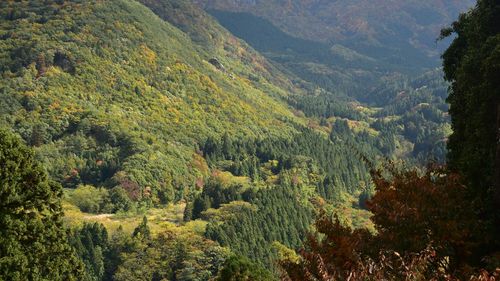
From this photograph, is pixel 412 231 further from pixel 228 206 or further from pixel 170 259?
pixel 228 206

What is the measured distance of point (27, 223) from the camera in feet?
123

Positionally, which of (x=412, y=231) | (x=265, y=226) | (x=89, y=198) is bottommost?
(x=89, y=198)

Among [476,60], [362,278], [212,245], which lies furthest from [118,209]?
[362,278]

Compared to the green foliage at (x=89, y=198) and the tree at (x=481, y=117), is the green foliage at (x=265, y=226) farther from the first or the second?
the tree at (x=481, y=117)

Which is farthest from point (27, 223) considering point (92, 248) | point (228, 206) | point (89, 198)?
point (89, 198)

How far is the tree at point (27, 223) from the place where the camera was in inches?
1422

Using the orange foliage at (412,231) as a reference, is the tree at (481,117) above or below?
above

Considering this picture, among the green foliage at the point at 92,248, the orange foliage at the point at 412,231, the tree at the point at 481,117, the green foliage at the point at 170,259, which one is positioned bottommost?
the green foliage at the point at 92,248

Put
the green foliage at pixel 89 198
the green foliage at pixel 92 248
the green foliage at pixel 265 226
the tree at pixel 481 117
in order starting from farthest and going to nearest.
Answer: the green foliage at pixel 89 198 < the green foliage at pixel 265 226 < the green foliage at pixel 92 248 < the tree at pixel 481 117

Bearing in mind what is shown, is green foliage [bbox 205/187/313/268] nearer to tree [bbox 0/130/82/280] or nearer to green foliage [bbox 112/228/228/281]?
green foliage [bbox 112/228/228/281]

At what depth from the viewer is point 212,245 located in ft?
344

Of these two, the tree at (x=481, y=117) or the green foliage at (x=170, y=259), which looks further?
the green foliage at (x=170, y=259)

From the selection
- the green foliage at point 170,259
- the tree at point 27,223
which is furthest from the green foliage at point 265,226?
the tree at point 27,223

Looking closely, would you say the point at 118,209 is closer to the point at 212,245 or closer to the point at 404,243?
the point at 212,245
